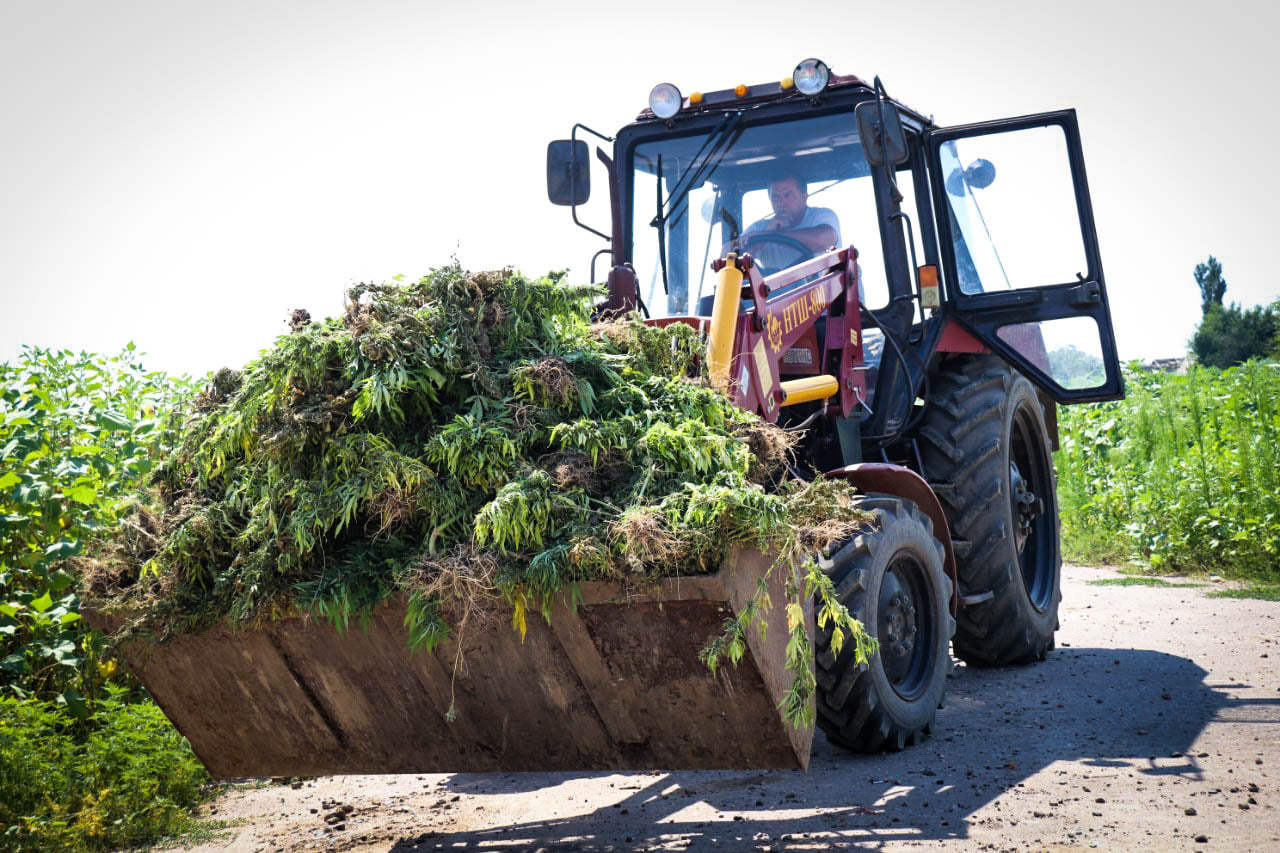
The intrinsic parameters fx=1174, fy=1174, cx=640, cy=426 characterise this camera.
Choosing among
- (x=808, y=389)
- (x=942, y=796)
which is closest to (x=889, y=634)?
(x=942, y=796)

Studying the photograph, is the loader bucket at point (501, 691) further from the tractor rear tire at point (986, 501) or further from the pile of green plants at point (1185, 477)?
the pile of green plants at point (1185, 477)

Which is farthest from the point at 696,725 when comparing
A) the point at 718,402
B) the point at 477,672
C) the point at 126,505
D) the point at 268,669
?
the point at 126,505

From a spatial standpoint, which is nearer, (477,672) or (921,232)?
(477,672)

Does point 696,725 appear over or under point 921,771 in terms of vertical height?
over

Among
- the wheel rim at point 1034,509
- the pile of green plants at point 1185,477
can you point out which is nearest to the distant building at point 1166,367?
the pile of green plants at point 1185,477

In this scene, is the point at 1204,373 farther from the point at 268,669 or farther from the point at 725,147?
the point at 268,669

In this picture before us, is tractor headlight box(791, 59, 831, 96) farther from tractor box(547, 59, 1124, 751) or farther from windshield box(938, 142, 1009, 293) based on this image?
windshield box(938, 142, 1009, 293)

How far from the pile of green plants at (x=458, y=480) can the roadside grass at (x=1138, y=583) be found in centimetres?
794

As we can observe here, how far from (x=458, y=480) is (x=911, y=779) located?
2289 millimetres

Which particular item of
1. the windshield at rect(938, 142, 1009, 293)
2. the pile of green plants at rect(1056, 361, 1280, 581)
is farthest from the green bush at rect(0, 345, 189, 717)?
the pile of green plants at rect(1056, 361, 1280, 581)

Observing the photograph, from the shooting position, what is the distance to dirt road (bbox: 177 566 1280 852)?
13.5ft

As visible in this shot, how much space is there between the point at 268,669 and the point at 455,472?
38.9 inches

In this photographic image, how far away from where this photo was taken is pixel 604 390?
406cm

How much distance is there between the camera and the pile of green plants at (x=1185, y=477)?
11164 millimetres
